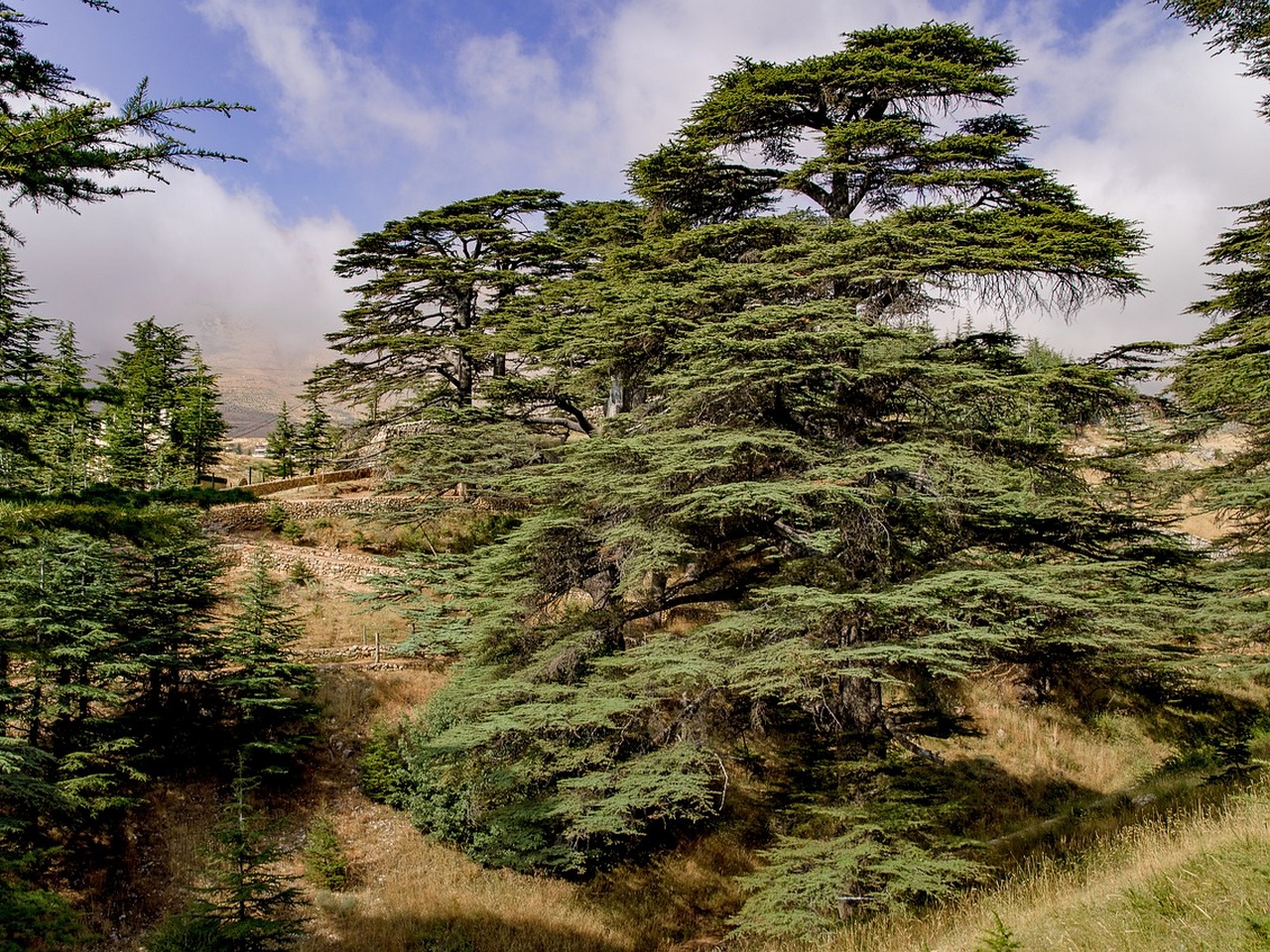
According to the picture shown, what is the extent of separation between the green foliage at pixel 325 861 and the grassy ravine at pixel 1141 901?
7.95 meters

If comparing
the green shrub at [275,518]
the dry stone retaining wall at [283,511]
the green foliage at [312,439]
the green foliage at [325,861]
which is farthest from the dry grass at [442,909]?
the green foliage at [312,439]

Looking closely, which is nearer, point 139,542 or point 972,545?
point 139,542

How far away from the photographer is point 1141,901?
203 inches

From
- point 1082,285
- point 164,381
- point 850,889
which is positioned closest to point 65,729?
point 850,889

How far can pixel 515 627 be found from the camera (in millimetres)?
11234

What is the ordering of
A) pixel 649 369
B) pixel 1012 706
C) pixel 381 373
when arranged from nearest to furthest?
pixel 649 369 < pixel 1012 706 < pixel 381 373

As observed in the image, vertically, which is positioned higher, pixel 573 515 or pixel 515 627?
pixel 573 515

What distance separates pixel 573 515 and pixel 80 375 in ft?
94.0

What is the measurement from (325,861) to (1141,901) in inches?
463

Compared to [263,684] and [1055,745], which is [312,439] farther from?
[1055,745]

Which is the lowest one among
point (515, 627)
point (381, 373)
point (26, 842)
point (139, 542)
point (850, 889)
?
point (26, 842)

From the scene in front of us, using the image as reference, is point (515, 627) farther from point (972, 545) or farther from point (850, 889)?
point (972, 545)

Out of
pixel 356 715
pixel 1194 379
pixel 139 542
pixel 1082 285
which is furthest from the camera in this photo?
pixel 356 715

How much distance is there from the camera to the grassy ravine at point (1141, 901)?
181 inches
